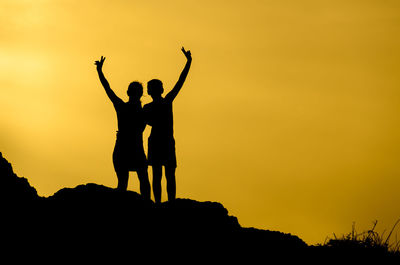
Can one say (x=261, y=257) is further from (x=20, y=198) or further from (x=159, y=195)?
(x=20, y=198)

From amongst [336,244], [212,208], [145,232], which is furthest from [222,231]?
[336,244]

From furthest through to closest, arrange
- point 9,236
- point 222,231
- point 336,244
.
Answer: point 336,244
point 222,231
point 9,236

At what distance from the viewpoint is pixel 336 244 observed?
545 inches

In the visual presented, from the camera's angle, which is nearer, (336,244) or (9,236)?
(9,236)

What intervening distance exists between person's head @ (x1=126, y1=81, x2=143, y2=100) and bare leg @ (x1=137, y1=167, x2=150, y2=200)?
133 cm

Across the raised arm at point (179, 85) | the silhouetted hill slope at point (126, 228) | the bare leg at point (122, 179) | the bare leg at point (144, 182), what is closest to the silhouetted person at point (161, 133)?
the raised arm at point (179, 85)

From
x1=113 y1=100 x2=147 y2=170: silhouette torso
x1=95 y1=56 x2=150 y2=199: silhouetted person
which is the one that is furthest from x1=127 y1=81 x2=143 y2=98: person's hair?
x1=113 y1=100 x2=147 y2=170: silhouette torso

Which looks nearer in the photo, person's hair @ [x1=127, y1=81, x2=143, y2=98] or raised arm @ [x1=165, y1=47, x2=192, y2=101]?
raised arm @ [x1=165, y1=47, x2=192, y2=101]

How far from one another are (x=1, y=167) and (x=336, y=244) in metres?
5.86

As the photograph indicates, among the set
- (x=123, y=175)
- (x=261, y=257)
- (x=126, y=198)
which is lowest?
(x=261, y=257)

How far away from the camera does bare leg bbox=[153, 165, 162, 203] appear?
1412 centimetres

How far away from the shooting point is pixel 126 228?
12047mm

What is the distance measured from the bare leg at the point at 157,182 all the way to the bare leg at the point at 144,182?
0.15m

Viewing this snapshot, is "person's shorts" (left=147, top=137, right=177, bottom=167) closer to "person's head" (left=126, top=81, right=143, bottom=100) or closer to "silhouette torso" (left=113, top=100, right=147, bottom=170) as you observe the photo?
"silhouette torso" (left=113, top=100, right=147, bottom=170)
